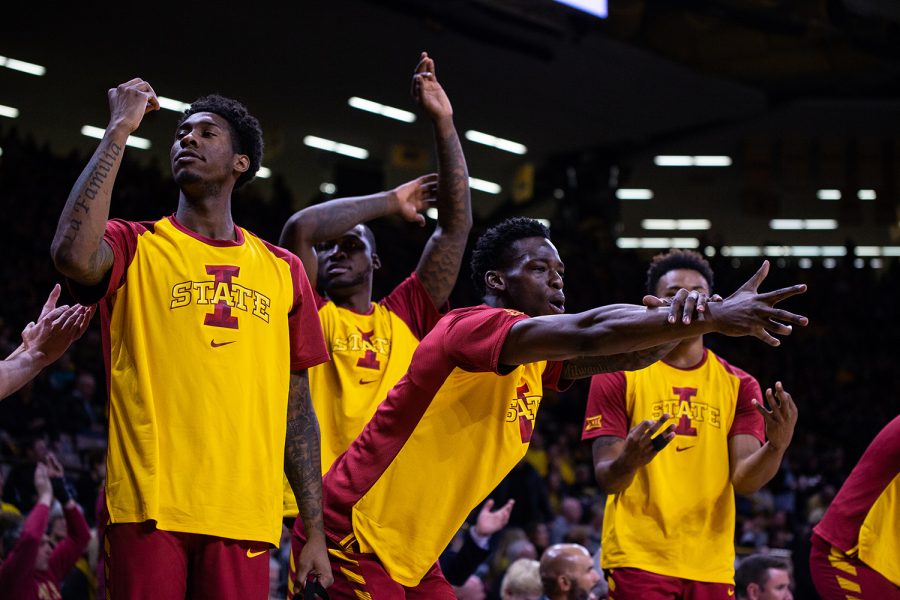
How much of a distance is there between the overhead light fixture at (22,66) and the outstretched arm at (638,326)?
15.7 metres

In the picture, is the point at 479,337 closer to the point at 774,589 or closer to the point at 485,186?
the point at 774,589

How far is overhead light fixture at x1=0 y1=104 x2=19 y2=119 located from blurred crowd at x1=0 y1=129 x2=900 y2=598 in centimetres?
145

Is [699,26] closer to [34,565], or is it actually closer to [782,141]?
[782,141]

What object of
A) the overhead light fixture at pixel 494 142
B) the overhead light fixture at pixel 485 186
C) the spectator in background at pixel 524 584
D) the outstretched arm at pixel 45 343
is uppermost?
the overhead light fixture at pixel 494 142

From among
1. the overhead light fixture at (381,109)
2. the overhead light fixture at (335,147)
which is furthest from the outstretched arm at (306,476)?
the overhead light fixture at (335,147)

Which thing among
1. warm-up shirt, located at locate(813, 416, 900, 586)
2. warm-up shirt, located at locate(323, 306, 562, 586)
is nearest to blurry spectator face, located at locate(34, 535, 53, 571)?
warm-up shirt, located at locate(323, 306, 562, 586)

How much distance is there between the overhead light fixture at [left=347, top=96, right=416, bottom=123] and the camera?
19.1 m

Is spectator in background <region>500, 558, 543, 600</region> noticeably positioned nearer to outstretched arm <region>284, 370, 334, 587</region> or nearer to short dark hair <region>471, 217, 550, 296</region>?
short dark hair <region>471, 217, 550, 296</region>

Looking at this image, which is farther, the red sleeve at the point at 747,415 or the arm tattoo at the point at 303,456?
the red sleeve at the point at 747,415

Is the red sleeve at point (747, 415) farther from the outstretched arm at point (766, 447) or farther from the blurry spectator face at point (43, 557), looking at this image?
the blurry spectator face at point (43, 557)

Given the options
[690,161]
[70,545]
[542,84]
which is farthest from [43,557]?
[690,161]

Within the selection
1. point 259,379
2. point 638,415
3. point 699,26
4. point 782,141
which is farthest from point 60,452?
point 782,141

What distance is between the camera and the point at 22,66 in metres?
17.1

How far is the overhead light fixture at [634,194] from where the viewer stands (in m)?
23.8
